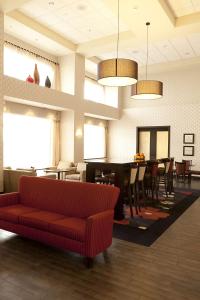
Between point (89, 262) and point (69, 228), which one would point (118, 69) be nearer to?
point (69, 228)

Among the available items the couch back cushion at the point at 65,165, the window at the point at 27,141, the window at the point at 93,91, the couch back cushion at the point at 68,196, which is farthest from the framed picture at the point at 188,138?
the couch back cushion at the point at 68,196

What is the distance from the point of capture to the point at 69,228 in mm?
2973

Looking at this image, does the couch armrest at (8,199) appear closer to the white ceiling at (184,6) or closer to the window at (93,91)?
the white ceiling at (184,6)

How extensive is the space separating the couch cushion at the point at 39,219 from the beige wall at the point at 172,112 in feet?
29.2

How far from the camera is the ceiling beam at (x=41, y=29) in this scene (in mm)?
7260

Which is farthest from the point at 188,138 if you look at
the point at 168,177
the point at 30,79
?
the point at 30,79

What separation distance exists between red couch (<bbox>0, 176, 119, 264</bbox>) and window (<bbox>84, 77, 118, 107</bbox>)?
8.55 metres

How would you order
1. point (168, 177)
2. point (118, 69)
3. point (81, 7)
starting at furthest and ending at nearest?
1. point (168, 177)
2. point (81, 7)
3. point (118, 69)

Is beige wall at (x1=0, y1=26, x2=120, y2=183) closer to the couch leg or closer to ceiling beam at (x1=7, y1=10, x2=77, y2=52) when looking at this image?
ceiling beam at (x1=7, y1=10, x2=77, y2=52)

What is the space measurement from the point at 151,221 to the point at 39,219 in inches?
89.4

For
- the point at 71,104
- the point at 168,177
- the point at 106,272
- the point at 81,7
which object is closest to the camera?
the point at 106,272

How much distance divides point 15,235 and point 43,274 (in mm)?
1319

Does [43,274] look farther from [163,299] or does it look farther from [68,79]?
[68,79]

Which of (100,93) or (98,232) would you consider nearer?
(98,232)
